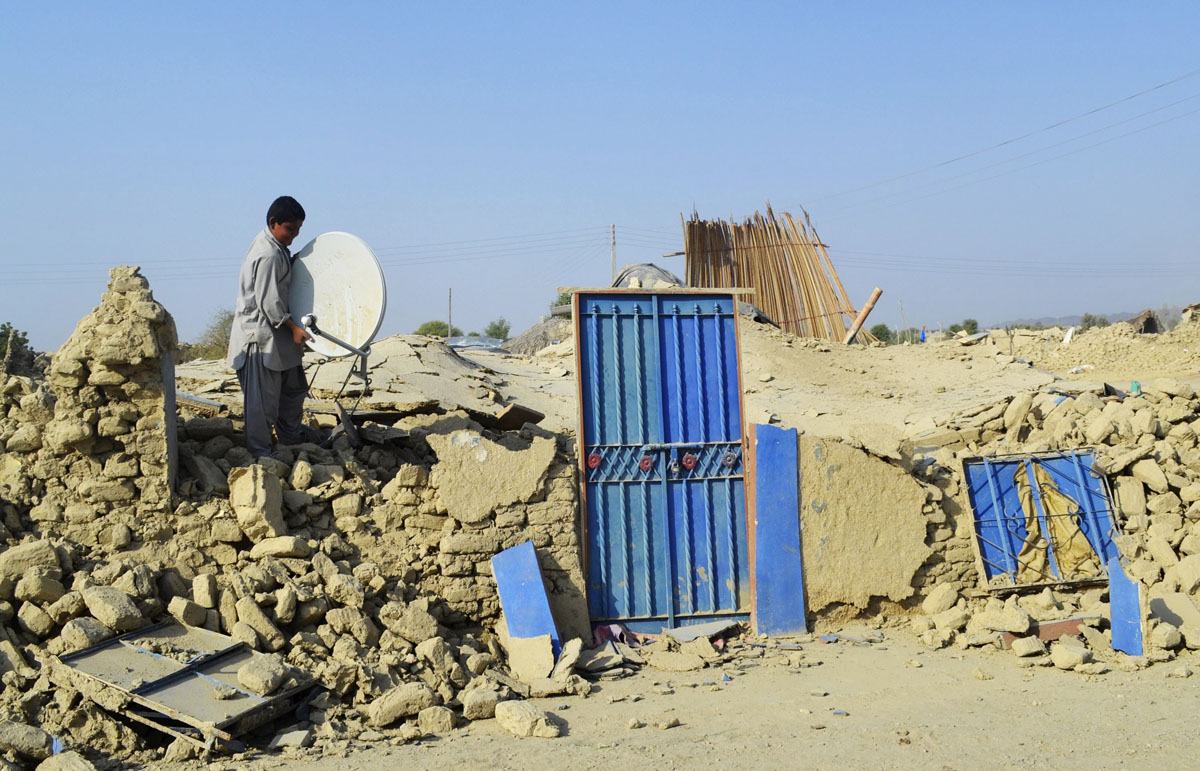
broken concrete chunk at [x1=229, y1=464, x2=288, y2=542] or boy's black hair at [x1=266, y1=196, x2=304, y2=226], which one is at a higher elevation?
boy's black hair at [x1=266, y1=196, x2=304, y2=226]

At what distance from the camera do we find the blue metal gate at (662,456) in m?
7.32

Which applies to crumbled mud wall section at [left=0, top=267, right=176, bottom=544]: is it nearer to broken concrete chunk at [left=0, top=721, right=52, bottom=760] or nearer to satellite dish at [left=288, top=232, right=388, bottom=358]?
satellite dish at [left=288, top=232, right=388, bottom=358]

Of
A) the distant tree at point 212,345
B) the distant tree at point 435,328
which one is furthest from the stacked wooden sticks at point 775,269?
the distant tree at point 435,328

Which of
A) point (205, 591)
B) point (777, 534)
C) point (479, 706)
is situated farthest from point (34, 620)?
point (777, 534)

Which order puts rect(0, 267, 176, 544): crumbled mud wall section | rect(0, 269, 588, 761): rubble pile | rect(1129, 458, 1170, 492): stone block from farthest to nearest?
rect(1129, 458, 1170, 492): stone block < rect(0, 267, 176, 544): crumbled mud wall section < rect(0, 269, 588, 761): rubble pile

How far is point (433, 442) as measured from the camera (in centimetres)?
684

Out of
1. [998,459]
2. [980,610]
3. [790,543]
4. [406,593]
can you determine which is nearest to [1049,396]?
[998,459]

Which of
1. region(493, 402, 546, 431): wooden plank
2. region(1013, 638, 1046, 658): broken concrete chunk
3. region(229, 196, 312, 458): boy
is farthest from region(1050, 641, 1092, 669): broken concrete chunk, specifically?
region(229, 196, 312, 458): boy

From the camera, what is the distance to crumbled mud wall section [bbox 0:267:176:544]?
5953 millimetres

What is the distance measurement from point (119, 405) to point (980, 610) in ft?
20.1

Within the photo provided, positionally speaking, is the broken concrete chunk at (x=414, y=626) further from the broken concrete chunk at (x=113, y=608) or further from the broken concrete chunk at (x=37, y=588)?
the broken concrete chunk at (x=37, y=588)

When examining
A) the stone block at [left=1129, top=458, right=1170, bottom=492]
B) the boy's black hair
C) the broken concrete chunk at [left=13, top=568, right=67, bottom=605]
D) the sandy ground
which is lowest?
the sandy ground

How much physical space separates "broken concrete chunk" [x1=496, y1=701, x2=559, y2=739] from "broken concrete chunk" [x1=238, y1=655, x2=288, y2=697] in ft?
3.73

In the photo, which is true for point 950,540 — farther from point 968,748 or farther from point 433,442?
point 433,442
